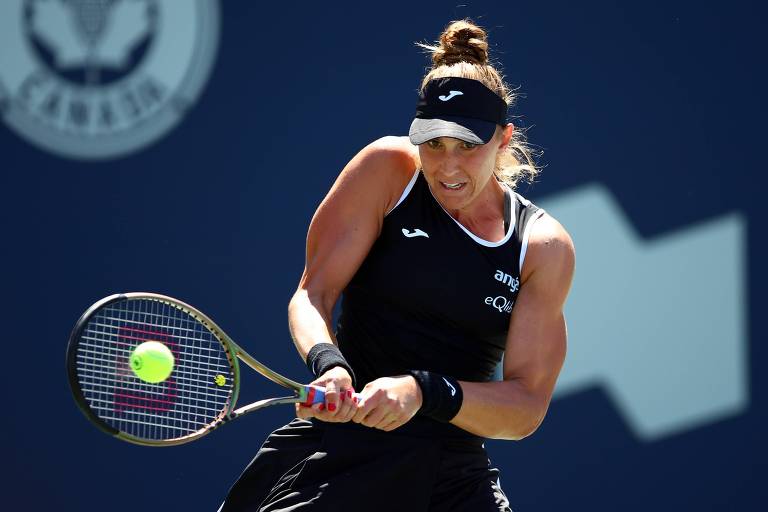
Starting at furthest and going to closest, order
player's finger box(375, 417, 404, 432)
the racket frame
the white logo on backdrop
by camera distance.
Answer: the white logo on backdrop, player's finger box(375, 417, 404, 432), the racket frame

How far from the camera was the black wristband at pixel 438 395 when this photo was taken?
8.13 feet

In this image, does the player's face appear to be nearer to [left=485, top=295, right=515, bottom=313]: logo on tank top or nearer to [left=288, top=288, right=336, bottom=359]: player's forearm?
[left=485, top=295, right=515, bottom=313]: logo on tank top

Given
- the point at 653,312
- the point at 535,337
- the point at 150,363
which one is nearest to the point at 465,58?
the point at 535,337

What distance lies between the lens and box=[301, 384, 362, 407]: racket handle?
2.39 m

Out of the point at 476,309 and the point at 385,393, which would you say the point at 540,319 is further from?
the point at 385,393

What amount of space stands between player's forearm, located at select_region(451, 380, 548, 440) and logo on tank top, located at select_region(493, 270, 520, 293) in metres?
0.22

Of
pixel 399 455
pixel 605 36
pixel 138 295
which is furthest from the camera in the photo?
pixel 605 36

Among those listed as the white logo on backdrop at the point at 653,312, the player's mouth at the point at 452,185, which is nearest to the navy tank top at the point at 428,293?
the player's mouth at the point at 452,185

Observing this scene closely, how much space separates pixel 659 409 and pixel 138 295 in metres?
2.58

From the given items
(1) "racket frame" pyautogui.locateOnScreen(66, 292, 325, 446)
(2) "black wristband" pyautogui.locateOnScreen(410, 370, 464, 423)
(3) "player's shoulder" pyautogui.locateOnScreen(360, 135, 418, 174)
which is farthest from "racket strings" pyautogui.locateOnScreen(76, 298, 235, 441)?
(3) "player's shoulder" pyautogui.locateOnScreen(360, 135, 418, 174)

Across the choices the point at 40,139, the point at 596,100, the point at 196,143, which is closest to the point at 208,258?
the point at 196,143

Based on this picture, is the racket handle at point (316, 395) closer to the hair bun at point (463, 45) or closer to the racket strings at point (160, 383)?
the racket strings at point (160, 383)

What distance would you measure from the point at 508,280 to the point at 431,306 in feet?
0.65

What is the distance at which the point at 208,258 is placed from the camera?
4445mm
